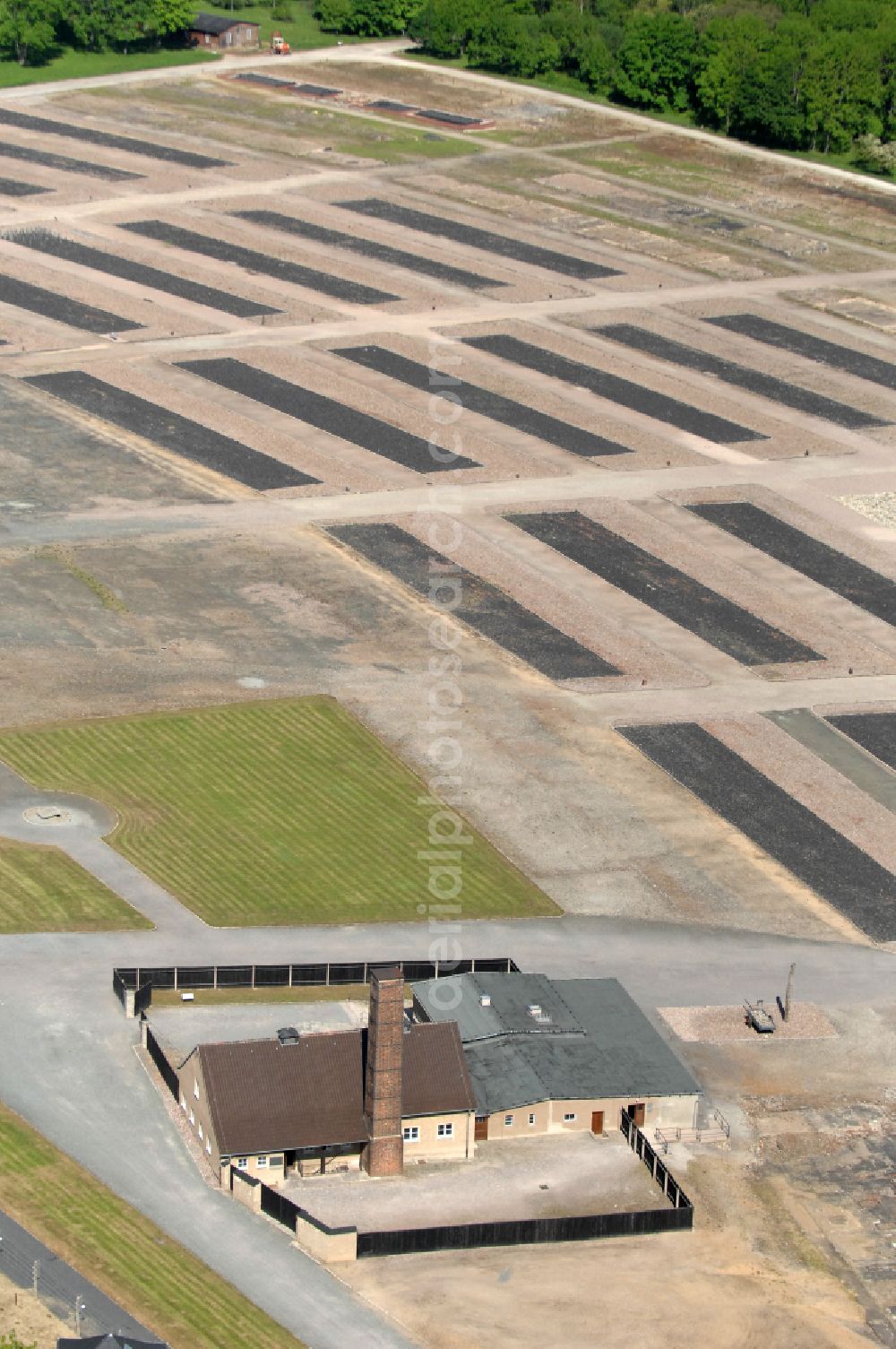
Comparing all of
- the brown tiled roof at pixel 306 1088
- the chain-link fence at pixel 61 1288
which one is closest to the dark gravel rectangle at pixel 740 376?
the brown tiled roof at pixel 306 1088

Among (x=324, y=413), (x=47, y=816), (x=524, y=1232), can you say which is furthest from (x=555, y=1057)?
(x=324, y=413)

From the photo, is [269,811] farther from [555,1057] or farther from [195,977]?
[555,1057]

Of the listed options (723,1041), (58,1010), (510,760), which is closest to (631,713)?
(510,760)

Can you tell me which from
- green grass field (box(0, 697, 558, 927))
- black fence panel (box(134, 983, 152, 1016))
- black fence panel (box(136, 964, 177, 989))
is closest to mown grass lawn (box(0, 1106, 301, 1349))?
black fence panel (box(134, 983, 152, 1016))

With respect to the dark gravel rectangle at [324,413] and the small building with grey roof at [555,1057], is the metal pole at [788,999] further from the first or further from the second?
the dark gravel rectangle at [324,413]

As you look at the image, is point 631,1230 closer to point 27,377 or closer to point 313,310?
point 27,377

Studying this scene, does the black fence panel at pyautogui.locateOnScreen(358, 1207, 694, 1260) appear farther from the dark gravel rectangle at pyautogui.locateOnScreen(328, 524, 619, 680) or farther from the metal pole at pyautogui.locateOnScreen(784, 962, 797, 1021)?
the dark gravel rectangle at pyautogui.locateOnScreen(328, 524, 619, 680)
